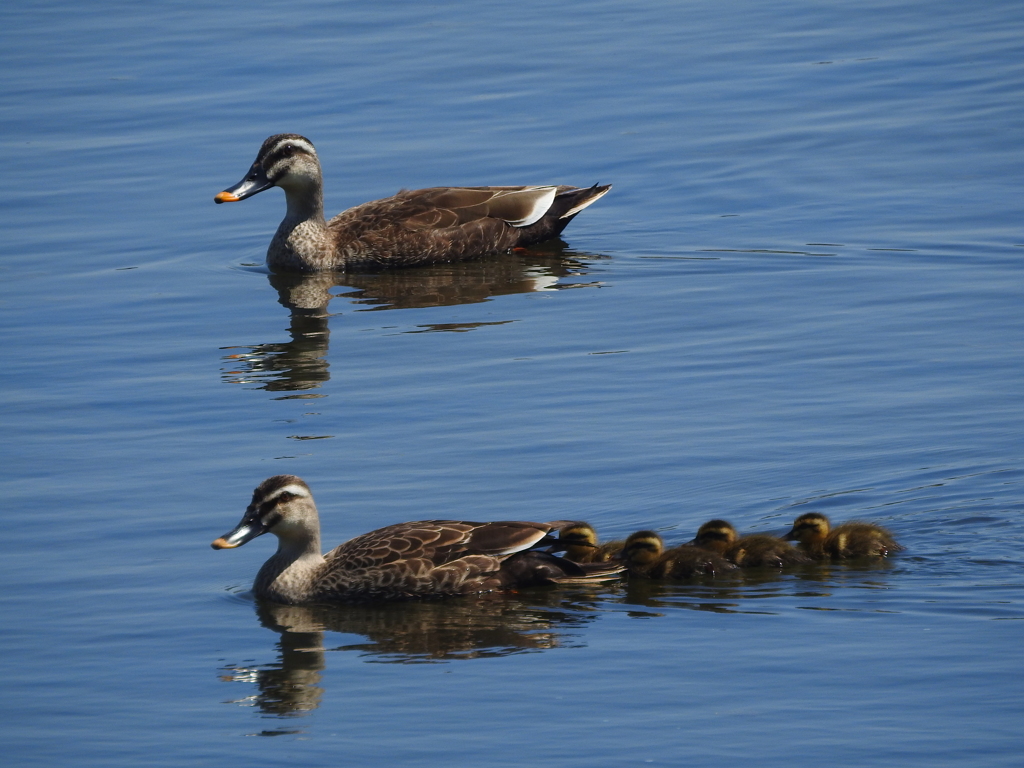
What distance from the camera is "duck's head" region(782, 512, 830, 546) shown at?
9234 millimetres

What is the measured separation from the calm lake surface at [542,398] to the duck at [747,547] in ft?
0.45

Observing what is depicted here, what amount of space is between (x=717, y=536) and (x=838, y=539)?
62 cm

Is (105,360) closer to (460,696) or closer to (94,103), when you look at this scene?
(460,696)

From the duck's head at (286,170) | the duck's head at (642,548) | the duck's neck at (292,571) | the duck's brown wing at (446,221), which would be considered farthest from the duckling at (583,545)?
the duck's head at (286,170)

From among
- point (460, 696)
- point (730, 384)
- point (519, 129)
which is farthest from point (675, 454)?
point (519, 129)

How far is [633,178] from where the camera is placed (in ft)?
59.8

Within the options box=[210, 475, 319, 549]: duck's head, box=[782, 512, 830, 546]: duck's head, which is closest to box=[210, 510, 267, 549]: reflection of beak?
box=[210, 475, 319, 549]: duck's head

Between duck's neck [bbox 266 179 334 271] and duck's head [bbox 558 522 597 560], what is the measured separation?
285 inches

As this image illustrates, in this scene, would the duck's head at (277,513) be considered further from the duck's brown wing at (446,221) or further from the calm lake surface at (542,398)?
the duck's brown wing at (446,221)

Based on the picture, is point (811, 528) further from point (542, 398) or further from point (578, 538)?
point (542, 398)

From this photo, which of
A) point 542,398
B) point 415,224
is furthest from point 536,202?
point 542,398

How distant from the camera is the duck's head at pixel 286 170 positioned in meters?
16.6

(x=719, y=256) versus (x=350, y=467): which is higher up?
(x=719, y=256)

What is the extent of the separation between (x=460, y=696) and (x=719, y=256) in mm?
8188
